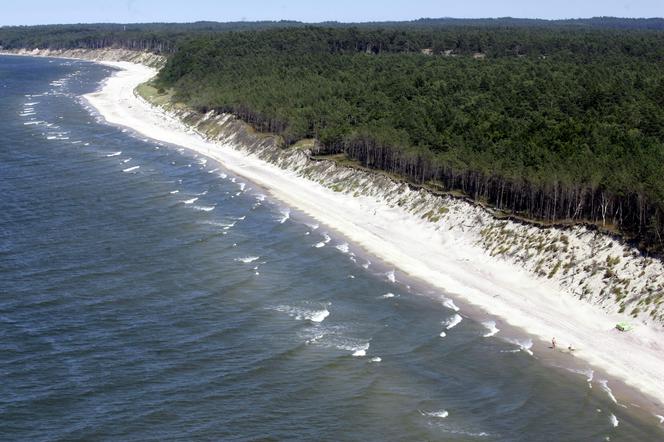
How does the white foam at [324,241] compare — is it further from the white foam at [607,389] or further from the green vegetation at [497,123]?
the white foam at [607,389]

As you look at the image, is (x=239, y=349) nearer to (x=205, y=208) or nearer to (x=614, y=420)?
(x=614, y=420)

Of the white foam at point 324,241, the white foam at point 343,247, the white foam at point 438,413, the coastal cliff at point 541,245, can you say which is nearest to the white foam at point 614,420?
the white foam at point 438,413

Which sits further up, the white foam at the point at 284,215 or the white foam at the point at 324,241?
the white foam at the point at 284,215

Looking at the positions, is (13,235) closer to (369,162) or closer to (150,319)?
(150,319)

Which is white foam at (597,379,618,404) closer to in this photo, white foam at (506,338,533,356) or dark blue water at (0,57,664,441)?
dark blue water at (0,57,664,441)

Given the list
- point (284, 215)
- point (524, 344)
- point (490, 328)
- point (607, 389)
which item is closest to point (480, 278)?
point (490, 328)

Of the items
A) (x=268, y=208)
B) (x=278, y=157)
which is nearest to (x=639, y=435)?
(x=268, y=208)

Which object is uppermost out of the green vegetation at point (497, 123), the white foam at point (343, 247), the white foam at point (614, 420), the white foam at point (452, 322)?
the green vegetation at point (497, 123)
